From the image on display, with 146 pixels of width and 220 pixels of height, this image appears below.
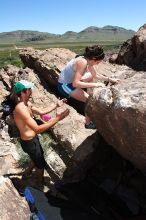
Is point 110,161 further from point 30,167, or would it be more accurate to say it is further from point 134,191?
point 30,167

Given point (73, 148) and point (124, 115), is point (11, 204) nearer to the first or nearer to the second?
point (73, 148)

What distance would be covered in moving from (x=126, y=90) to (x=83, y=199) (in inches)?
120

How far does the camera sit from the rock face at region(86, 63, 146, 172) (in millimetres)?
8242

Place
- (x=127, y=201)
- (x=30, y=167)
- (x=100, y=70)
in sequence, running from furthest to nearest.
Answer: (x=100, y=70), (x=30, y=167), (x=127, y=201)

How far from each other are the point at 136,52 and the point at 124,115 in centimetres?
516

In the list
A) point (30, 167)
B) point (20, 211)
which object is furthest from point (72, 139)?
point (20, 211)

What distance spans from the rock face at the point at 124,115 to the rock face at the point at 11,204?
2496mm

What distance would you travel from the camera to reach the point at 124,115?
8.44 m

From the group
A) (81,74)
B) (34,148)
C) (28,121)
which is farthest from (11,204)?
(81,74)

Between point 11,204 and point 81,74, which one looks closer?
point 11,204

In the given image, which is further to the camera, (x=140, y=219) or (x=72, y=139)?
(x=72, y=139)

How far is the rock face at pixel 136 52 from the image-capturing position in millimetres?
12609

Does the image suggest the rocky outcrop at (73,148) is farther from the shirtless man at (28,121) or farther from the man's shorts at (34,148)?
the man's shorts at (34,148)

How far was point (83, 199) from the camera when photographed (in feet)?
33.3
